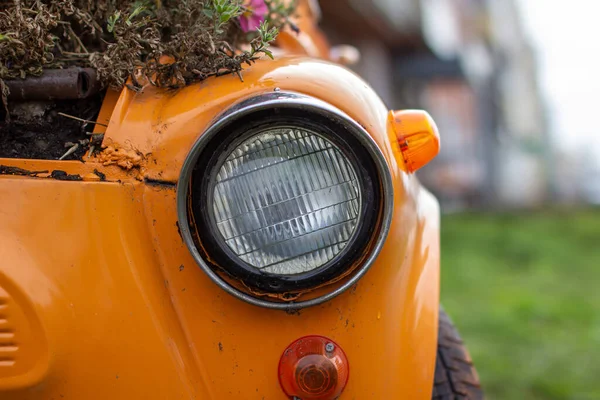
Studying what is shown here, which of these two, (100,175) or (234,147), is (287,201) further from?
(100,175)

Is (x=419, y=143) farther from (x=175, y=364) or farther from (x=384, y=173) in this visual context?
(x=175, y=364)

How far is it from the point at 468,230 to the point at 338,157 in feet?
26.5

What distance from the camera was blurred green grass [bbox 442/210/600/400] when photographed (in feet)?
10.9

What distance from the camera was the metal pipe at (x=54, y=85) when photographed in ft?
5.17

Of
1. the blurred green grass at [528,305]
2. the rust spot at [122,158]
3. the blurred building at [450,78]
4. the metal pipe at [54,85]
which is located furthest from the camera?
the blurred building at [450,78]

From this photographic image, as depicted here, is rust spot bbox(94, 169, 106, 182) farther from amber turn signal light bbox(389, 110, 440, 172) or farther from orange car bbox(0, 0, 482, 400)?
amber turn signal light bbox(389, 110, 440, 172)

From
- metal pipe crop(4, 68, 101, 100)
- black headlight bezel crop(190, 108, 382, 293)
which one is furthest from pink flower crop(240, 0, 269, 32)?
black headlight bezel crop(190, 108, 382, 293)

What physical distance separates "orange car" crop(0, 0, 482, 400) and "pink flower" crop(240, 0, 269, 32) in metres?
0.51

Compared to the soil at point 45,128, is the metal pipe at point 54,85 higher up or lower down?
higher up

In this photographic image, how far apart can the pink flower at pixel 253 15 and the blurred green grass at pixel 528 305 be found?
6.57 ft

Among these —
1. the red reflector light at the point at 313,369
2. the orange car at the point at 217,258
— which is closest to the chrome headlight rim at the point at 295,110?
→ the orange car at the point at 217,258

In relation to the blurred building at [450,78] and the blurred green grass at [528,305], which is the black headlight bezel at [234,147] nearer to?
the blurred green grass at [528,305]

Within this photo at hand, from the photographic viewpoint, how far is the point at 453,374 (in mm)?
1823

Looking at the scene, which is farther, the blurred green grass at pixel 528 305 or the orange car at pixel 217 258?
the blurred green grass at pixel 528 305
